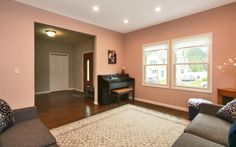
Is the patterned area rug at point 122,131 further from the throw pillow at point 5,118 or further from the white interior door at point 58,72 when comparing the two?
the white interior door at point 58,72

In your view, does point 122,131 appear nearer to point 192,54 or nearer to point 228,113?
point 228,113

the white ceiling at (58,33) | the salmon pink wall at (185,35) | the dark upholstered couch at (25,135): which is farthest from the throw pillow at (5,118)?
the salmon pink wall at (185,35)

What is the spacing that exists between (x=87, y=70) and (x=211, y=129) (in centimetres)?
559

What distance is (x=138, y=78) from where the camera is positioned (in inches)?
189

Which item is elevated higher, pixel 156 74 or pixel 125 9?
pixel 125 9

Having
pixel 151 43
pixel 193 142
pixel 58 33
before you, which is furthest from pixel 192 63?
pixel 58 33

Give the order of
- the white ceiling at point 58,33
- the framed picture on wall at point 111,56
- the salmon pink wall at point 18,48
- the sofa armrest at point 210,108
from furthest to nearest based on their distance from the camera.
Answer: the framed picture on wall at point 111,56, the white ceiling at point 58,33, the salmon pink wall at point 18,48, the sofa armrest at point 210,108

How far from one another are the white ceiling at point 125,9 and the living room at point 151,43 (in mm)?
41

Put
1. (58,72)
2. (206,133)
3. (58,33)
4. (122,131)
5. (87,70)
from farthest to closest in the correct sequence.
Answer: (58,72)
(87,70)
(58,33)
(122,131)
(206,133)

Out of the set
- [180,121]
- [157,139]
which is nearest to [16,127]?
[157,139]

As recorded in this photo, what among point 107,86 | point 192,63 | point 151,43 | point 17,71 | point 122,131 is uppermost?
point 151,43

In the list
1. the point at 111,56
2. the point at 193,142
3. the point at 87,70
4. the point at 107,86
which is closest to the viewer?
the point at 193,142

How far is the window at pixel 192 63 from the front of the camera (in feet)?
10.7

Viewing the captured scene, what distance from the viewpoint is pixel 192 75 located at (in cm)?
358
